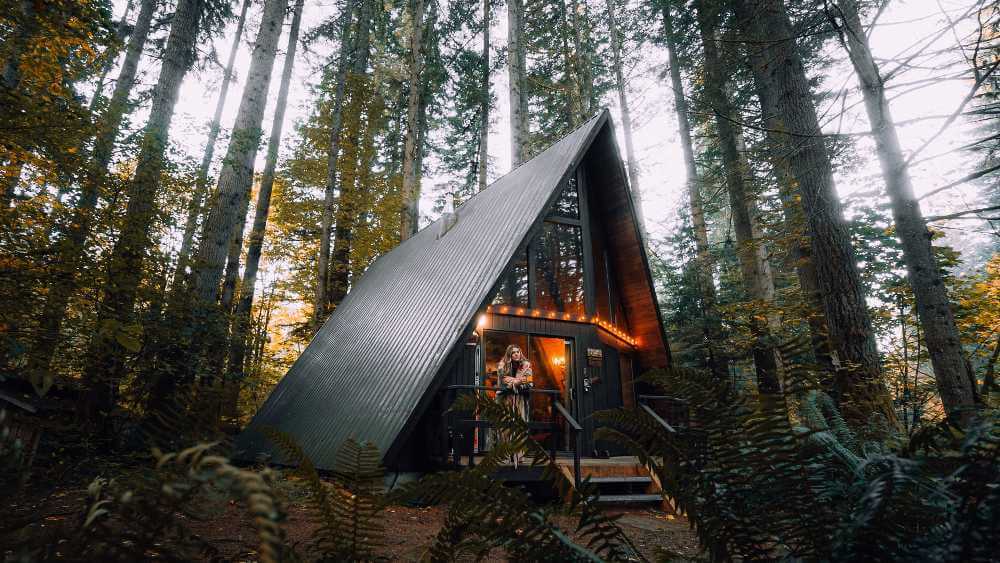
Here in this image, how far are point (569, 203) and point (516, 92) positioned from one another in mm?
5813

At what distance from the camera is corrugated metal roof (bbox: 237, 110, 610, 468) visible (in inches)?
219

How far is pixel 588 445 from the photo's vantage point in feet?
25.4

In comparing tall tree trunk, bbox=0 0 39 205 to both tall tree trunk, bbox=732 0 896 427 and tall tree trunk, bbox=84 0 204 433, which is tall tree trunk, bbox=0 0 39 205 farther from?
tall tree trunk, bbox=732 0 896 427

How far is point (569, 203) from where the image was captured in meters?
8.56

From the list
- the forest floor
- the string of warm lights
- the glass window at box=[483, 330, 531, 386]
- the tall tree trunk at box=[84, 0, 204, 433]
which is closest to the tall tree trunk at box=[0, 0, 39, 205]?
the tall tree trunk at box=[84, 0, 204, 433]

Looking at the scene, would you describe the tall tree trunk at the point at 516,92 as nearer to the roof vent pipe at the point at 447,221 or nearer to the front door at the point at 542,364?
the roof vent pipe at the point at 447,221

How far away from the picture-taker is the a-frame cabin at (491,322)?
227 inches

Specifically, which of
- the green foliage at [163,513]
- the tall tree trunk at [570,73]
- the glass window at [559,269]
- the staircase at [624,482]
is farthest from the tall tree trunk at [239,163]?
the tall tree trunk at [570,73]

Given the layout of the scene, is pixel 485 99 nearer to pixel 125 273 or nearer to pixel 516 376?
pixel 516 376

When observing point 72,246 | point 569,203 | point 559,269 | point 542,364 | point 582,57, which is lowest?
point 542,364

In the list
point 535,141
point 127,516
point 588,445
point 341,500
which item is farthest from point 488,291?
point 535,141

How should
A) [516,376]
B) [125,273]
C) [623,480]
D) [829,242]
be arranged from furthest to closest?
[516,376]
[623,480]
[829,242]
[125,273]

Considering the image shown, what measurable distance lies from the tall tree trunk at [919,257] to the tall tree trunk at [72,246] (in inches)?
227

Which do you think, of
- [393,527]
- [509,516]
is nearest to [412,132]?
[393,527]
